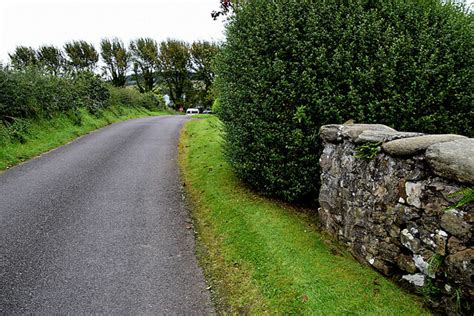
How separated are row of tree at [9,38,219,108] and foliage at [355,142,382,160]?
162 ft

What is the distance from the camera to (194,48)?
55.5 metres

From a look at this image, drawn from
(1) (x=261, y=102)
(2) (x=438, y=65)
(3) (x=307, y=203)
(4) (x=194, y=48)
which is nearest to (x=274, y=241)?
(3) (x=307, y=203)

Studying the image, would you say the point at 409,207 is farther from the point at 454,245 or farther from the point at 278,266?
the point at 278,266

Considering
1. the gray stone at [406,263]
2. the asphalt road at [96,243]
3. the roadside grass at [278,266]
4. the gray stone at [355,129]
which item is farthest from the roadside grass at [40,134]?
the gray stone at [406,263]

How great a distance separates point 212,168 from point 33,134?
861 centimetres

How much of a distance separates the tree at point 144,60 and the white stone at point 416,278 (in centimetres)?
5680

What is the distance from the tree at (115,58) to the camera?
53.9m

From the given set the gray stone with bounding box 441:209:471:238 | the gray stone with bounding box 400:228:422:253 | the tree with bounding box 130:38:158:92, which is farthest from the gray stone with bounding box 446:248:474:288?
the tree with bounding box 130:38:158:92

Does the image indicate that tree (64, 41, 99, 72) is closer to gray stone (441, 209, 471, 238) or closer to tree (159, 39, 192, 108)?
tree (159, 39, 192, 108)

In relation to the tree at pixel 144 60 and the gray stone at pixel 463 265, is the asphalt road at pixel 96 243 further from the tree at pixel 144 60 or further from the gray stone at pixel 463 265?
the tree at pixel 144 60

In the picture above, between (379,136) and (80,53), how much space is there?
58647 millimetres

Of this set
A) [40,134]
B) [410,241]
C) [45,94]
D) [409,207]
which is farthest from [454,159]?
[45,94]

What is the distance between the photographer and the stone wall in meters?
3.13

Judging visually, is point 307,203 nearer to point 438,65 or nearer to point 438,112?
point 438,112
